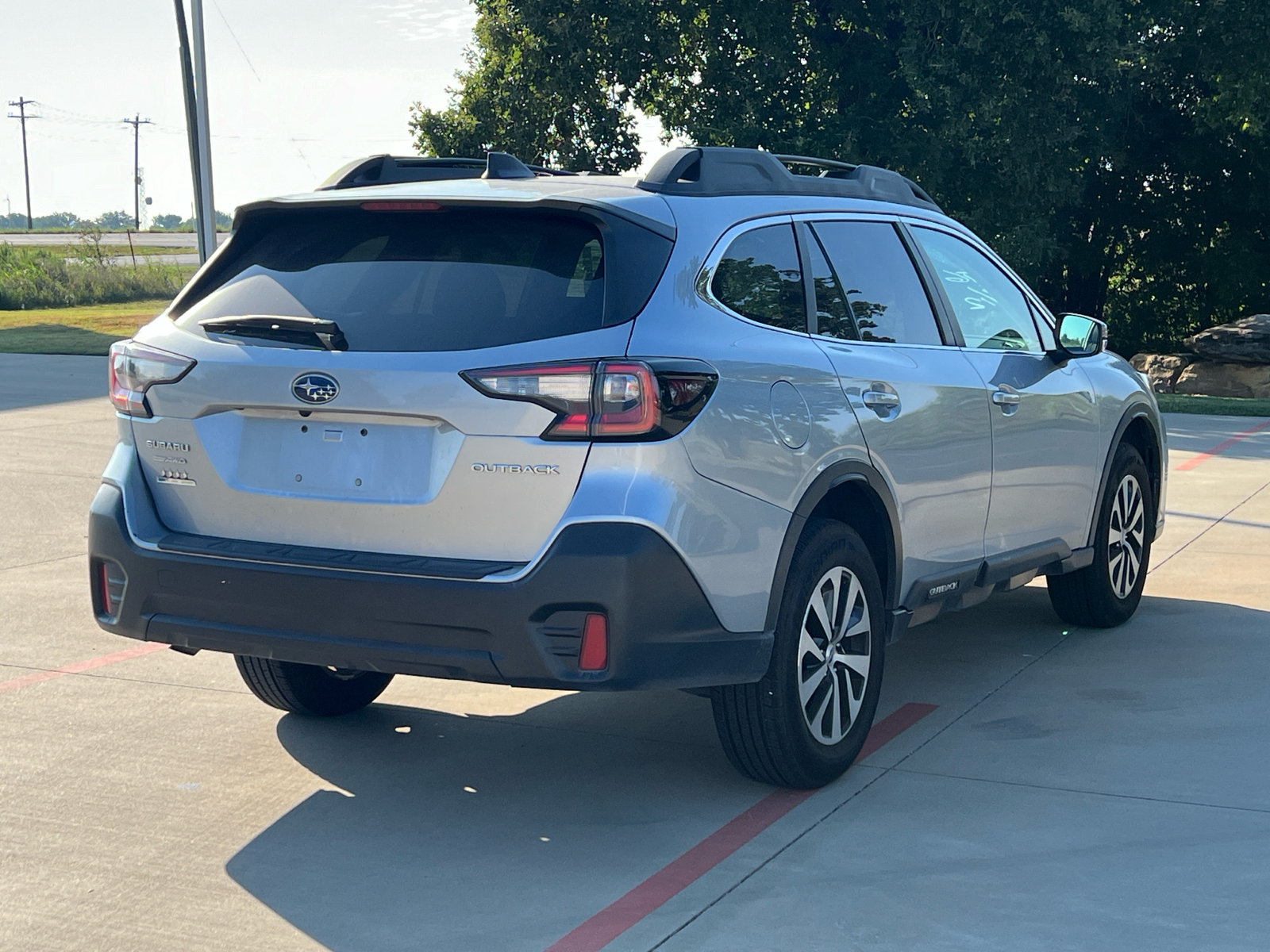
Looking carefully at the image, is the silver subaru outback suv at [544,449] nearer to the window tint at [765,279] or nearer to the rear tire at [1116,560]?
the window tint at [765,279]

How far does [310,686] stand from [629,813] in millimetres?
1410

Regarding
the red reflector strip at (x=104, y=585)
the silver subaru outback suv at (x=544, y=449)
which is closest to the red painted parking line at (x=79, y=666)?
the red reflector strip at (x=104, y=585)

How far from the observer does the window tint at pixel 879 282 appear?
5.07 meters

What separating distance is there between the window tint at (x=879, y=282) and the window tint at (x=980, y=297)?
0.23 metres

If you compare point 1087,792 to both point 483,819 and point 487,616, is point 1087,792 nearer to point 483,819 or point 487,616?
point 483,819

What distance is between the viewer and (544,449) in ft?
12.8

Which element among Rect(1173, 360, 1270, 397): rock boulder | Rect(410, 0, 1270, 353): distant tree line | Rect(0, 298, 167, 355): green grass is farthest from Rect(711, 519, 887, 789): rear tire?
Rect(0, 298, 167, 355): green grass

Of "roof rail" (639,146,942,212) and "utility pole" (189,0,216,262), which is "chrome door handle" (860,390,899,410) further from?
"utility pole" (189,0,216,262)

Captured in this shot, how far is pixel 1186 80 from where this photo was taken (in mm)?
27203

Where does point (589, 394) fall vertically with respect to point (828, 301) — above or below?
below

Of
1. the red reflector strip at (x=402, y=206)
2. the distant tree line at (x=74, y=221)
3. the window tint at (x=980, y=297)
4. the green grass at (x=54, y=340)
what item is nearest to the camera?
the red reflector strip at (x=402, y=206)

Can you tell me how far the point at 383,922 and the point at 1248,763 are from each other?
2.78 meters

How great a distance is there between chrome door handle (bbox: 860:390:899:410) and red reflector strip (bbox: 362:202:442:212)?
142 cm

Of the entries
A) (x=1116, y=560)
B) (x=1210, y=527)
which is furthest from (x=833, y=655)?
(x=1210, y=527)
